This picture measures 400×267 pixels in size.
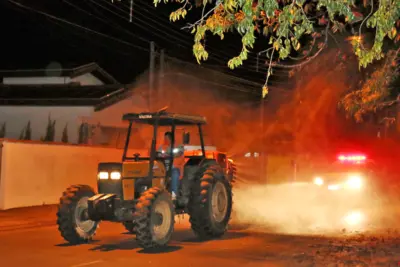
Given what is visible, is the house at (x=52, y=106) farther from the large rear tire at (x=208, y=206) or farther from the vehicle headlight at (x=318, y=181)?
the large rear tire at (x=208, y=206)

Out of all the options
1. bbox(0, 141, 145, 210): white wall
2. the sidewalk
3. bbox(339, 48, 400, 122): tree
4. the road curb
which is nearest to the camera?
bbox(339, 48, 400, 122): tree

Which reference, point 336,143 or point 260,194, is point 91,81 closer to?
point 336,143

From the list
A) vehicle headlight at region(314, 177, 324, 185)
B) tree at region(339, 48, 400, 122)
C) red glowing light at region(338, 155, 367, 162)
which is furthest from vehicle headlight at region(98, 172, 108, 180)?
red glowing light at region(338, 155, 367, 162)

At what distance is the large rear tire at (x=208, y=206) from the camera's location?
42.0 ft

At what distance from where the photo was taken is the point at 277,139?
38.4 meters

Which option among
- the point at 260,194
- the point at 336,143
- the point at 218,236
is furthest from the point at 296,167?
the point at 218,236

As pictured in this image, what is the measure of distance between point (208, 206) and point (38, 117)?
21750 millimetres

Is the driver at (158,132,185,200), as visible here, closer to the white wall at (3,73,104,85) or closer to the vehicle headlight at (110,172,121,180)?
the vehicle headlight at (110,172,121,180)

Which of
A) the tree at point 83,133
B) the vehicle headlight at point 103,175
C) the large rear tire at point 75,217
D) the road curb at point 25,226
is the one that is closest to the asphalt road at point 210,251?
the large rear tire at point 75,217

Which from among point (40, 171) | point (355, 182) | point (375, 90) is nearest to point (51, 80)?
point (40, 171)

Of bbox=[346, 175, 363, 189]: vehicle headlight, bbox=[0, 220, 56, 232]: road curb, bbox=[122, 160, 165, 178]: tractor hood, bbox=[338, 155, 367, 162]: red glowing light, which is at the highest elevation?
bbox=[338, 155, 367, 162]: red glowing light

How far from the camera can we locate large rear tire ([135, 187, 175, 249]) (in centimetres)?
1091

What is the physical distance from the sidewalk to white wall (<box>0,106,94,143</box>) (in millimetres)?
12807

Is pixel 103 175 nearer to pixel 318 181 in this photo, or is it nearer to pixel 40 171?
pixel 40 171
